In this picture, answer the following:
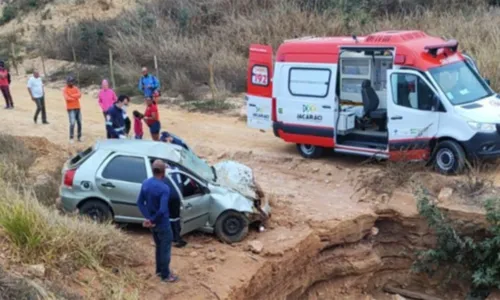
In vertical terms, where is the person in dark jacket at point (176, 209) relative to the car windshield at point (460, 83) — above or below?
below

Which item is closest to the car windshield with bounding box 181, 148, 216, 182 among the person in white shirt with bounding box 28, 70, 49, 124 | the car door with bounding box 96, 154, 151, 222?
the car door with bounding box 96, 154, 151, 222

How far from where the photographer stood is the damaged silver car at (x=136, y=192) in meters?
9.74

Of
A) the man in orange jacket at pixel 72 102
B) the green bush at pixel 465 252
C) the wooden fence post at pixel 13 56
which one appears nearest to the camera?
the green bush at pixel 465 252

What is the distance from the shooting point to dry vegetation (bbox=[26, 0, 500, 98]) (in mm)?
20478

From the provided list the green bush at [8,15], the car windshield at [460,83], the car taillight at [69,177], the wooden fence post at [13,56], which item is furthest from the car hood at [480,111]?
the green bush at [8,15]

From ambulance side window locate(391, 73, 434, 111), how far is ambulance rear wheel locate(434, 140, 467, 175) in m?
0.75

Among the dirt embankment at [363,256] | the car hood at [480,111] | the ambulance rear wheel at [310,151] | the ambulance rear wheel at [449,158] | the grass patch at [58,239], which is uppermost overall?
the car hood at [480,111]

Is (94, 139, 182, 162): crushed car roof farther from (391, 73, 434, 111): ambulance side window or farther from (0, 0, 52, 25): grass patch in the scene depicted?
(0, 0, 52, 25): grass patch

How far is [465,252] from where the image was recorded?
34.9ft

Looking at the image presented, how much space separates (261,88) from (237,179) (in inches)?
163

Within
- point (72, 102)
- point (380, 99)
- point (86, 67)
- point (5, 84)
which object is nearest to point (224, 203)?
point (380, 99)

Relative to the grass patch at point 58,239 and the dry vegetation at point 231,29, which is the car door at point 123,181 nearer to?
the grass patch at point 58,239

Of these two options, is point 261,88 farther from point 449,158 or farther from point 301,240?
point 301,240

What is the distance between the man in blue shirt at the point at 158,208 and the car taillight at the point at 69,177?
6.74 ft
